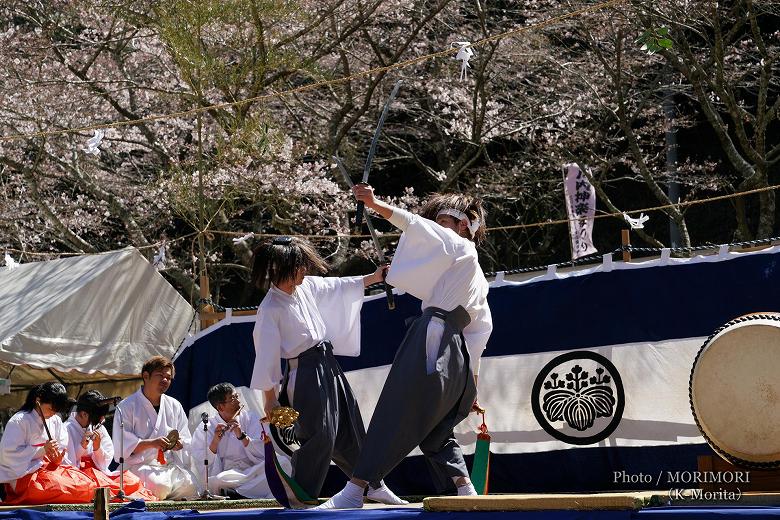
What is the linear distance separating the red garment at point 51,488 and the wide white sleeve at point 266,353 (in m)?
1.87

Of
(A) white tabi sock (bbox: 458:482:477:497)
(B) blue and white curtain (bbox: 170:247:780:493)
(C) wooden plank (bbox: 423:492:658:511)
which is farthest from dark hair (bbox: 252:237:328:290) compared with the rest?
(B) blue and white curtain (bbox: 170:247:780:493)

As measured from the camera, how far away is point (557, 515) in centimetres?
306

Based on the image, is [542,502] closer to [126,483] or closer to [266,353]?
[266,353]

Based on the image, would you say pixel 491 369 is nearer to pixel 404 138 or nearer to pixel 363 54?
pixel 363 54

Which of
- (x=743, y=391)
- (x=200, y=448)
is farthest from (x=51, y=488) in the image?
(x=743, y=391)

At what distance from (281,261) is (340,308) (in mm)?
432

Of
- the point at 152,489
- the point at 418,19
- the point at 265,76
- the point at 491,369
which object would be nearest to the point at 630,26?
the point at 418,19

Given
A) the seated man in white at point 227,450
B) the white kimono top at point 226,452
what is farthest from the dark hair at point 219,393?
the white kimono top at point 226,452

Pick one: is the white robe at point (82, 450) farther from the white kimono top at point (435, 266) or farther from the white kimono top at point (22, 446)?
the white kimono top at point (435, 266)

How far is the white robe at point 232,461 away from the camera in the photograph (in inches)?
251

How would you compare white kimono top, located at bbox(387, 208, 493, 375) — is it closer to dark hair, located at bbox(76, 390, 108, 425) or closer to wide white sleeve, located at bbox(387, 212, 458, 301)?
wide white sleeve, located at bbox(387, 212, 458, 301)

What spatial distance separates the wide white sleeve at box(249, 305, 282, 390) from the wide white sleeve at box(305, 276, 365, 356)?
351mm

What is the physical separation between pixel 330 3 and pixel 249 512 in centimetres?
714

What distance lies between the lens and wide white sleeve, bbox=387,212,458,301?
3941mm
